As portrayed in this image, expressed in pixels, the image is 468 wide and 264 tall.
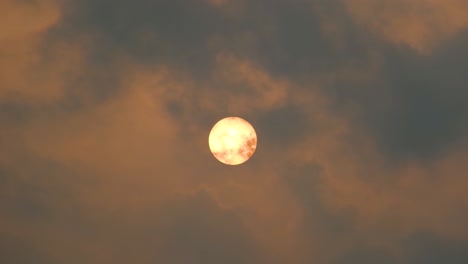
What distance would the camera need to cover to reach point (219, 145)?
23.4 meters

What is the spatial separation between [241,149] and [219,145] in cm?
162

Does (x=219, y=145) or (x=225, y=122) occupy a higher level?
(x=225, y=122)

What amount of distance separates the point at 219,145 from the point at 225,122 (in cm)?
164

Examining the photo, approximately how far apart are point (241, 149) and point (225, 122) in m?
1.84

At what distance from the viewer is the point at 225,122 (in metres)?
24.4

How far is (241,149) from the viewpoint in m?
24.4
